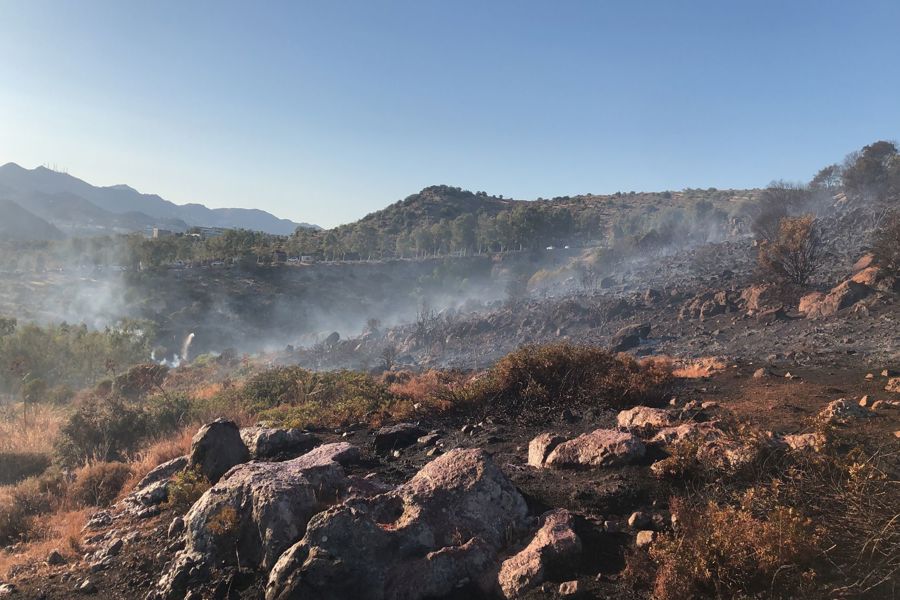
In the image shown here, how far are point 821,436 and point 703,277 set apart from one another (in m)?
25.6

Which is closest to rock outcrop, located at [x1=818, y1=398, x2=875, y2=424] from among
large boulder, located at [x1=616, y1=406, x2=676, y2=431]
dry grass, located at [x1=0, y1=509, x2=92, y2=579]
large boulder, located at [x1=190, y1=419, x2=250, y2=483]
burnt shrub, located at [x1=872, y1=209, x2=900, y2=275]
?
large boulder, located at [x1=616, y1=406, x2=676, y2=431]

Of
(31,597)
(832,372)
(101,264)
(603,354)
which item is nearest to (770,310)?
(832,372)

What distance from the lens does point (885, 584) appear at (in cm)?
280

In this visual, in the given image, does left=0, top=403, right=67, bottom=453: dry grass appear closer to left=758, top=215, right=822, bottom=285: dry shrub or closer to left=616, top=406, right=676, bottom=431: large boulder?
left=616, top=406, right=676, bottom=431: large boulder

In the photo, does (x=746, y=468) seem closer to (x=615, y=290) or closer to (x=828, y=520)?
(x=828, y=520)

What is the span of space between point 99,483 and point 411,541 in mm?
5475

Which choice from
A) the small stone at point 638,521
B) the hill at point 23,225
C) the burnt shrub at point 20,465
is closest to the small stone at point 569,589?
the small stone at point 638,521

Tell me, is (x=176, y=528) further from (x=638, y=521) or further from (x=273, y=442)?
(x=638, y=521)

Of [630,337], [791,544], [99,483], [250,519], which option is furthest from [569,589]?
[630,337]

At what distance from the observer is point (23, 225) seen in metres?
121

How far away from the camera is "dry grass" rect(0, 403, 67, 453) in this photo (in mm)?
8898

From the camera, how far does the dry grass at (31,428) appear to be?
890 cm

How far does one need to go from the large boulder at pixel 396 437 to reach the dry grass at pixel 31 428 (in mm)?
6537

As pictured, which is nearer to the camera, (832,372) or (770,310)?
(832,372)
